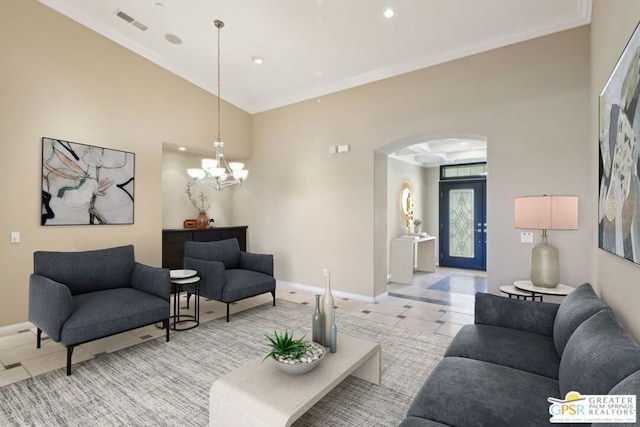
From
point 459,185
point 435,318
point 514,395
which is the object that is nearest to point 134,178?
point 435,318

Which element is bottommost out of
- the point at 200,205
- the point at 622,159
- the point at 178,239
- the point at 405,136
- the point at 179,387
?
the point at 179,387

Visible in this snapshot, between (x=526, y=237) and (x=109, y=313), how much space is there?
14.8 feet

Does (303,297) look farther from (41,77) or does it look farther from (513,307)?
(41,77)

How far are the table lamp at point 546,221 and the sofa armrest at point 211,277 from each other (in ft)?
11.4

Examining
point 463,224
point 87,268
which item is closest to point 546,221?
point 87,268

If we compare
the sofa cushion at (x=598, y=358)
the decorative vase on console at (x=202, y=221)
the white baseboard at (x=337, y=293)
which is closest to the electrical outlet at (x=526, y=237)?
the white baseboard at (x=337, y=293)

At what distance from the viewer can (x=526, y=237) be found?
146 inches

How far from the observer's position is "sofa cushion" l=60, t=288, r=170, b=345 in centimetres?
270

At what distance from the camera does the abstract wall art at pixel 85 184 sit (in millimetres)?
3893

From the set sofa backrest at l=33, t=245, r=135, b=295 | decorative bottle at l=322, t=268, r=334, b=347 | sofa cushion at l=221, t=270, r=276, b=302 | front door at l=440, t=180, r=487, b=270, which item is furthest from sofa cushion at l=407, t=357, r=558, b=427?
front door at l=440, t=180, r=487, b=270

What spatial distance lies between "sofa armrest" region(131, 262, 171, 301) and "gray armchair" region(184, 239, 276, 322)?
2.30 ft

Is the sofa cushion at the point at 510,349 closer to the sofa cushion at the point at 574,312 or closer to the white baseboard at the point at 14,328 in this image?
the sofa cushion at the point at 574,312

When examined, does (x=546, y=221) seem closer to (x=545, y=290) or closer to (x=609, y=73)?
(x=545, y=290)

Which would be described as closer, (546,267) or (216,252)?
(546,267)
